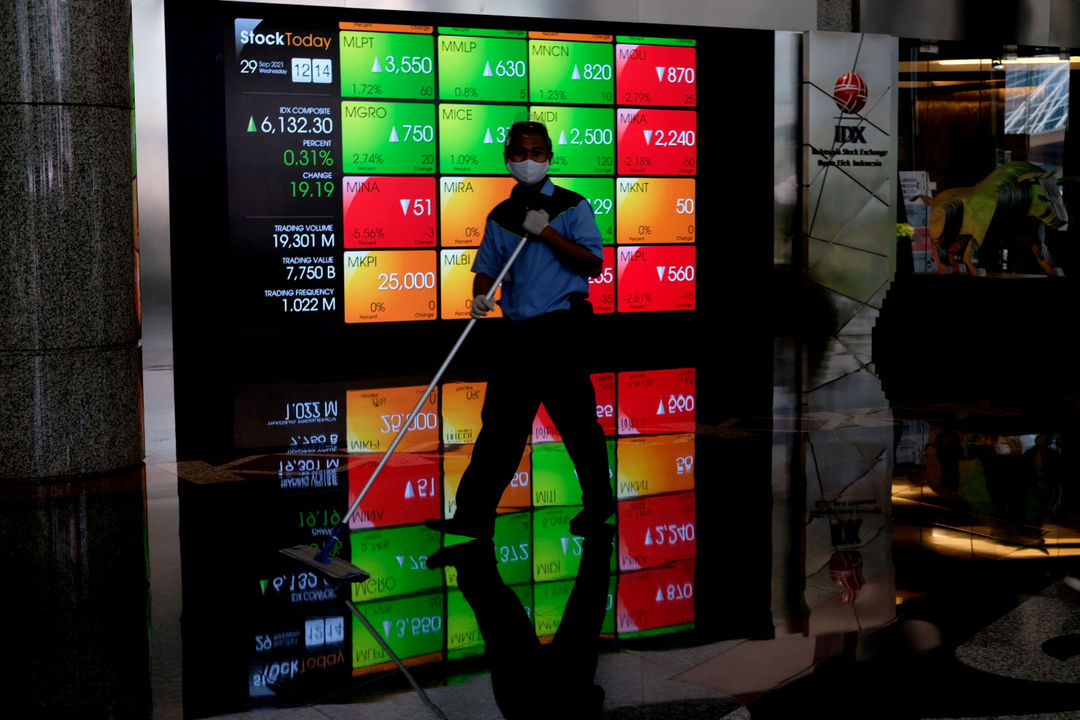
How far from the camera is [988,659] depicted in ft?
12.1

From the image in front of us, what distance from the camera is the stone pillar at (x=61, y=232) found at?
6352 millimetres

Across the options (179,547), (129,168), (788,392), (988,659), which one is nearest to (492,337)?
(788,392)

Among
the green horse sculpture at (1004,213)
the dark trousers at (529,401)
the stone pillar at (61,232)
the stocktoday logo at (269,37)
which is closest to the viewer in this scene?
the dark trousers at (529,401)

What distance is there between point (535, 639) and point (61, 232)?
3.95 metres

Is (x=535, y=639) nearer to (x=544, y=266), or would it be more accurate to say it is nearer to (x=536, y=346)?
(x=536, y=346)

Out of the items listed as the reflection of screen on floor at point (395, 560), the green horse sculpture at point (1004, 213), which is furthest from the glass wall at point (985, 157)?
the reflection of screen on floor at point (395, 560)

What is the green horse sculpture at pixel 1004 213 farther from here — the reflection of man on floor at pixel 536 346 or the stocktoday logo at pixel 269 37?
the reflection of man on floor at pixel 536 346

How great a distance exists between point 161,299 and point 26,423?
4629 mm

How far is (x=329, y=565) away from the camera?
4762 mm

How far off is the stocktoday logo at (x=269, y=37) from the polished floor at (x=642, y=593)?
5198mm

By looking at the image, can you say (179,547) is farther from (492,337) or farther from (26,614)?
(492,337)

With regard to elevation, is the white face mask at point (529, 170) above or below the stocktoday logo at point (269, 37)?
below

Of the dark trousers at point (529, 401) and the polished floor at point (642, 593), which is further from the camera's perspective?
the dark trousers at point (529, 401)

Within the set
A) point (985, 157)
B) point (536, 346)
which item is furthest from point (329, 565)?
point (985, 157)
